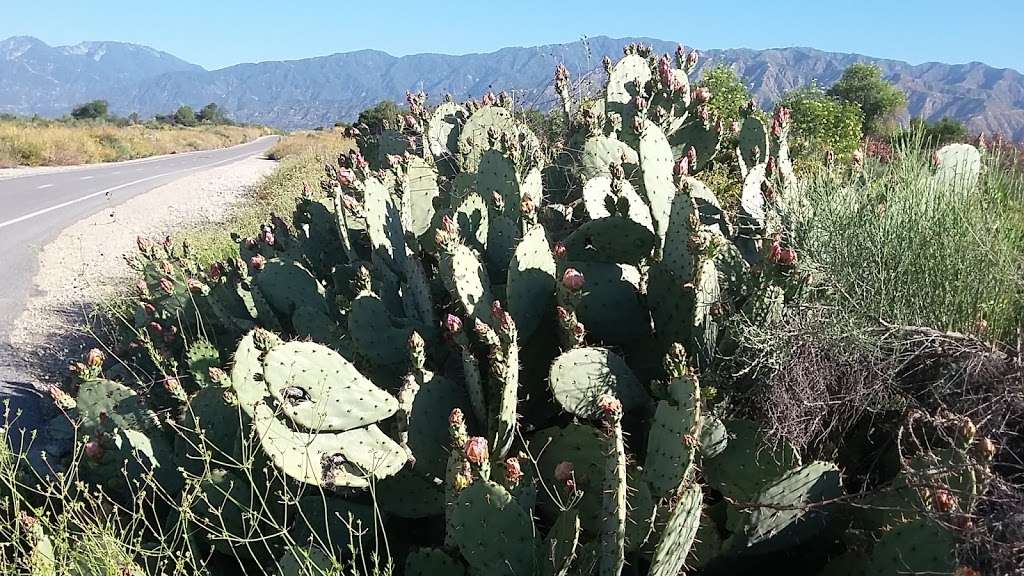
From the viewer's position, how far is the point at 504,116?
4016mm

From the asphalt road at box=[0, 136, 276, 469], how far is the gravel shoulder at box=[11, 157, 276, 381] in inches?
5.1

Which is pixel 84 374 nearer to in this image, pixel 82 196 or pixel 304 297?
pixel 304 297

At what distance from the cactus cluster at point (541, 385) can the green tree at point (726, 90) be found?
4033mm

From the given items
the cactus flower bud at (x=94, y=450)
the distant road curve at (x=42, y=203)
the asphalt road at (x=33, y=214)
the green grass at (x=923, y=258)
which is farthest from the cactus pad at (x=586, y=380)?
the distant road curve at (x=42, y=203)

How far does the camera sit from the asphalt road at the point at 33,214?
16.0 feet

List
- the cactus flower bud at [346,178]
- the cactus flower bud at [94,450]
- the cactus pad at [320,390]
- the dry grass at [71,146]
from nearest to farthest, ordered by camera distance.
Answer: the cactus pad at [320,390] → the cactus flower bud at [94,450] → the cactus flower bud at [346,178] → the dry grass at [71,146]

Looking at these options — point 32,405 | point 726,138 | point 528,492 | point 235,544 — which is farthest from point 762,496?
point 32,405

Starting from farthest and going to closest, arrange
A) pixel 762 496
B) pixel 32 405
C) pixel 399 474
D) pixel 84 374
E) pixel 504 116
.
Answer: pixel 32 405, pixel 504 116, pixel 84 374, pixel 399 474, pixel 762 496

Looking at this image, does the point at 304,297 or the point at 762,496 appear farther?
the point at 304,297

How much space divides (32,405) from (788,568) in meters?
4.55

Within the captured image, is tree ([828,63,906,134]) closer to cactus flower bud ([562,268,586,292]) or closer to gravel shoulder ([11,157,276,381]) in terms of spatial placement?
gravel shoulder ([11,157,276,381])

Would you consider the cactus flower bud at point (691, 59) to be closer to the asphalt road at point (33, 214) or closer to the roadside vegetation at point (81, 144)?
the asphalt road at point (33, 214)

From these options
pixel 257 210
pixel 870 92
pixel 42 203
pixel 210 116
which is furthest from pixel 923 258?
pixel 210 116

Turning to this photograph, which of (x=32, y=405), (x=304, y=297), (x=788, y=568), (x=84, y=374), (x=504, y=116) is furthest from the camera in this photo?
(x=32, y=405)
